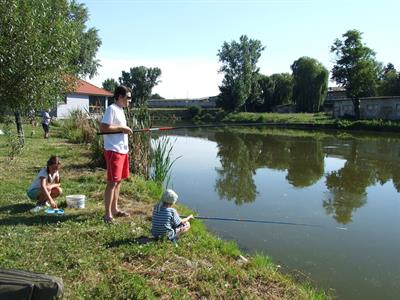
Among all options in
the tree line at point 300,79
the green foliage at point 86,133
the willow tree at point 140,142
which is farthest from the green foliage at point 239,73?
the willow tree at point 140,142

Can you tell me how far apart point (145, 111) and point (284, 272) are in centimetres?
596

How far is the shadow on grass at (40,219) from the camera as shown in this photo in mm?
6073

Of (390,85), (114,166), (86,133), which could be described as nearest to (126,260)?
(114,166)

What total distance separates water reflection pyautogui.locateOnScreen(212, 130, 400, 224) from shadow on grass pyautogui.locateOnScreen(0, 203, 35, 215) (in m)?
5.12

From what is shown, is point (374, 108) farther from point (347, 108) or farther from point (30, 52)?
point (30, 52)

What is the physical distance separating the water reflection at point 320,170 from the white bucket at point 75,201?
4.58 m

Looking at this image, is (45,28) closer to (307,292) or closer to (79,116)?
(307,292)

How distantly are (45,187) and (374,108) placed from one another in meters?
43.9

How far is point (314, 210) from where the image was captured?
10.1m

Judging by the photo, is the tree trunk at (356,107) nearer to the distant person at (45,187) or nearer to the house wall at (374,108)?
the house wall at (374,108)

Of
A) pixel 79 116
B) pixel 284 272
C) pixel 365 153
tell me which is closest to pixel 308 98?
pixel 365 153

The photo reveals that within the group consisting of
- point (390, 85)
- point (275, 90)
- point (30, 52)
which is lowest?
point (30, 52)

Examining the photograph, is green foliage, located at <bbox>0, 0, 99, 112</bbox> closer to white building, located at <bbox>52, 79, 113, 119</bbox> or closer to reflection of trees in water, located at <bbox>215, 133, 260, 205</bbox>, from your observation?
reflection of trees in water, located at <bbox>215, 133, 260, 205</bbox>

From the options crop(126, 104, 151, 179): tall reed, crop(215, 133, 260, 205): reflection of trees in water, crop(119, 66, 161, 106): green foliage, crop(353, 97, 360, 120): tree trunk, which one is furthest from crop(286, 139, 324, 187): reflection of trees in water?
crop(119, 66, 161, 106): green foliage
